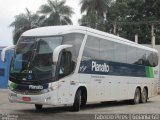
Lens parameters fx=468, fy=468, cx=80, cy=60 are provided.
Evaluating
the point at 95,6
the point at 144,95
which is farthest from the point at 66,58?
the point at 95,6

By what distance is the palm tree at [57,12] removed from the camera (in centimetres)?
6944

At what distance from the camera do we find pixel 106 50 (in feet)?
69.1

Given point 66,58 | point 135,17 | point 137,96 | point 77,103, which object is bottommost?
point 77,103

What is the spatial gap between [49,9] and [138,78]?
150ft

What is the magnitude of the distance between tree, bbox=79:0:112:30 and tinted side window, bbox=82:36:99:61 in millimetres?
39624

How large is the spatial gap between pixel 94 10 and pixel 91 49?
47047 mm

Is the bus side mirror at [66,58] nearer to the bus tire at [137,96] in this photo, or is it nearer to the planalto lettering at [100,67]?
the planalto lettering at [100,67]

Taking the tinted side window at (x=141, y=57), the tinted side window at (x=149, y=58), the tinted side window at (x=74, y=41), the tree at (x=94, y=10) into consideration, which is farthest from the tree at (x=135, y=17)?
the tinted side window at (x=74, y=41)

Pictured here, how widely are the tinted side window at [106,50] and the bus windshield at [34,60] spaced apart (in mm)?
3516

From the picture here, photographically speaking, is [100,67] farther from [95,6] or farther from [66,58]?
[95,6]

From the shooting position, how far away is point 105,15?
6412 centimetres

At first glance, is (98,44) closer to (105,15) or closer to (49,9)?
(105,15)

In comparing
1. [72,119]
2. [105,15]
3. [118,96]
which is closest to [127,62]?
[118,96]

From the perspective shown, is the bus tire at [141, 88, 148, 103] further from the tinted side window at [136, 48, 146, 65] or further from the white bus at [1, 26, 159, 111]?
the white bus at [1, 26, 159, 111]
